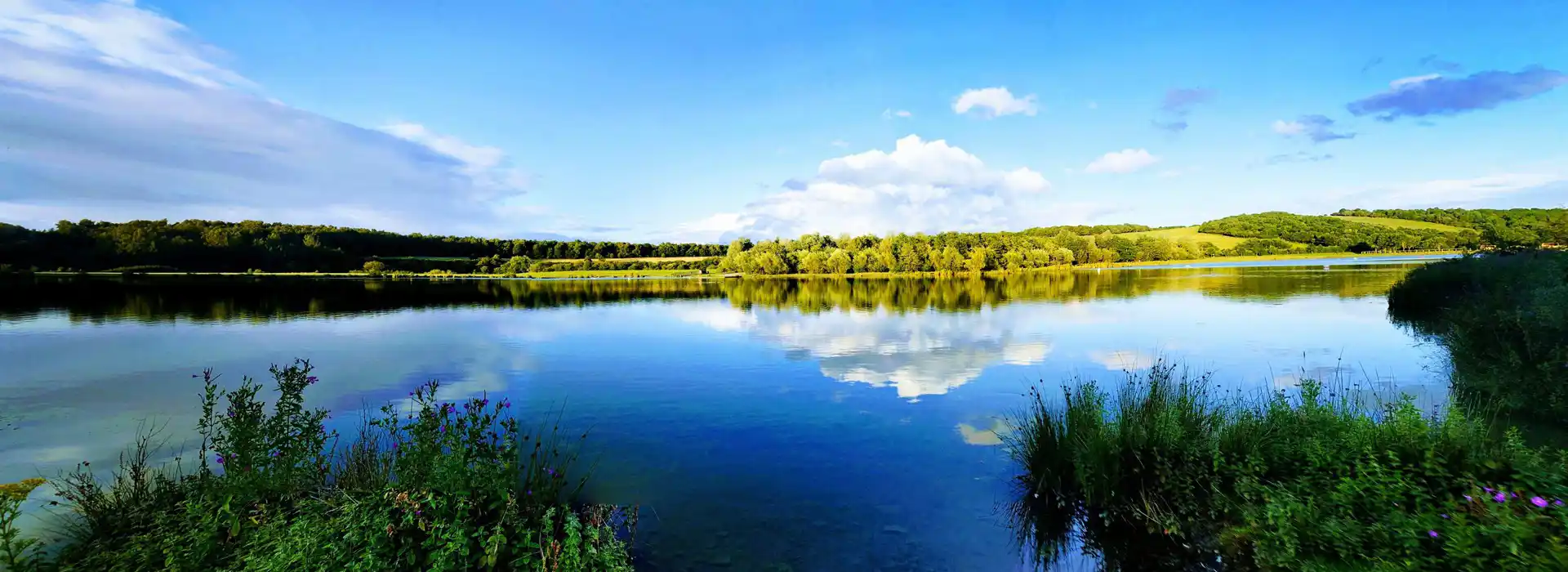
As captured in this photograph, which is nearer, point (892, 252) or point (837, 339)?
point (837, 339)

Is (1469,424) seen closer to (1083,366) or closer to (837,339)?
(1083,366)

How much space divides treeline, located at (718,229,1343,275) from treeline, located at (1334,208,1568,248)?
68.1ft

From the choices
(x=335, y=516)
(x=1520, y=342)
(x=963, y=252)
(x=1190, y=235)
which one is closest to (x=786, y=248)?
(x=963, y=252)

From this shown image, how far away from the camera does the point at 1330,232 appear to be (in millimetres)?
144125

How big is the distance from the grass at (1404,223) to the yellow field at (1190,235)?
84.6 ft

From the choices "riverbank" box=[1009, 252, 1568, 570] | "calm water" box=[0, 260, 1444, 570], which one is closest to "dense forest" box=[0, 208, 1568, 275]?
"calm water" box=[0, 260, 1444, 570]

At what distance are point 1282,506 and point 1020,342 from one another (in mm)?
19987

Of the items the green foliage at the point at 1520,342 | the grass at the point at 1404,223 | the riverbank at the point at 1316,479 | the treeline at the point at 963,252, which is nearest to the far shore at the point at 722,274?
the treeline at the point at 963,252

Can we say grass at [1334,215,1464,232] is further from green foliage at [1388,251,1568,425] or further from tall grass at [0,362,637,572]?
tall grass at [0,362,637,572]

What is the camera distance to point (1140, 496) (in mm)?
8055

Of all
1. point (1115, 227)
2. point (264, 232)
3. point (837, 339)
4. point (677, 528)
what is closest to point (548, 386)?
point (677, 528)

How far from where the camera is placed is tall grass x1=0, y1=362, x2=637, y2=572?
228 inches

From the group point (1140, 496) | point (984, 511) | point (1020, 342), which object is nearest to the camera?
point (1140, 496)

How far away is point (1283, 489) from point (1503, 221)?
364ft
